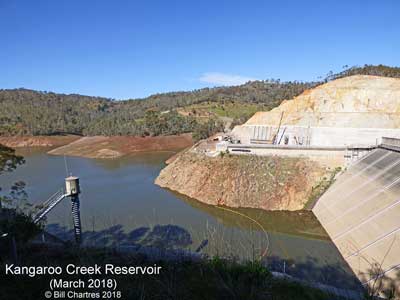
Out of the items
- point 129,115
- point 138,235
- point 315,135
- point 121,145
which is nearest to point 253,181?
point 315,135

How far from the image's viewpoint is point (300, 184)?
19.5 m

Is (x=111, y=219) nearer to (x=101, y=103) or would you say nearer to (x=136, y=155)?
(x=136, y=155)

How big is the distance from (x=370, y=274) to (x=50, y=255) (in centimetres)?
927

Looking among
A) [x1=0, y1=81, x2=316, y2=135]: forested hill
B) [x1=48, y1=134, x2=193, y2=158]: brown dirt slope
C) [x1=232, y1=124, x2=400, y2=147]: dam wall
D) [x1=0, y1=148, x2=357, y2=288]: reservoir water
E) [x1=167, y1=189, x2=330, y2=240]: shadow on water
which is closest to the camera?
[x1=0, y1=148, x2=357, y2=288]: reservoir water

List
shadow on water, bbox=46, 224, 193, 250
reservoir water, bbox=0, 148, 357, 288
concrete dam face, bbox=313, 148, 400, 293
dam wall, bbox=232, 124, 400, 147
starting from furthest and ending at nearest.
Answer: dam wall, bbox=232, 124, 400, 147 → shadow on water, bbox=46, 224, 193, 250 → reservoir water, bbox=0, 148, 357, 288 → concrete dam face, bbox=313, 148, 400, 293

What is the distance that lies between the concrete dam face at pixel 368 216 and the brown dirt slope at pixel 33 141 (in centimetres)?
5461

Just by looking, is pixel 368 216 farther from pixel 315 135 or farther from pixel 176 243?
pixel 315 135

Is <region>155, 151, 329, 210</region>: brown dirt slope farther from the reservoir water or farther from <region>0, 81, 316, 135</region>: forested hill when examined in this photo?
<region>0, 81, 316, 135</region>: forested hill

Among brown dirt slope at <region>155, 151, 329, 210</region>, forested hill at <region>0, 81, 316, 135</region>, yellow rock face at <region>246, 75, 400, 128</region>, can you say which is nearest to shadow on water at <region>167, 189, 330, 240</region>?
brown dirt slope at <region>155, 151, 329, 210</region>

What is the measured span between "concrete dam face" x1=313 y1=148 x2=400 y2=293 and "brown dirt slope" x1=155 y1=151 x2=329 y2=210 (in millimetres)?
1659

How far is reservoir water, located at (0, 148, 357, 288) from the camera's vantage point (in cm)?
1114

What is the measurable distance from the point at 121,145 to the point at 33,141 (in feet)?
76.1

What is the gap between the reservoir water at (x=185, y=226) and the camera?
36.6 feet

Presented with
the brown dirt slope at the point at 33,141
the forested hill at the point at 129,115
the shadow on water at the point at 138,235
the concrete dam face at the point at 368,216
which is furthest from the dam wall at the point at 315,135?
the brown dirt slope at the point at 33,141
